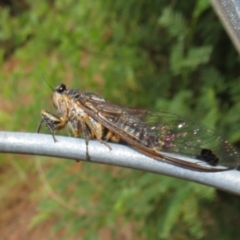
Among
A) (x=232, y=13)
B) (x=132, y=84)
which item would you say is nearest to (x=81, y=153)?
(x=232, y=13)

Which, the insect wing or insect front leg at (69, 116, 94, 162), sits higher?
the insect wing

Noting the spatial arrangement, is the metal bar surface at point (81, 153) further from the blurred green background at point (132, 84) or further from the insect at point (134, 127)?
the blurred green background at point (132, 84)

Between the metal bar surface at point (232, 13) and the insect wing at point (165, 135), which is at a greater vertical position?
the metal bar surface at point (232, 13)

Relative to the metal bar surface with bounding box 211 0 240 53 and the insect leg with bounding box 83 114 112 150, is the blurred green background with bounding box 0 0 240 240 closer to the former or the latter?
the insect leg with bounding box 83 114 112 150

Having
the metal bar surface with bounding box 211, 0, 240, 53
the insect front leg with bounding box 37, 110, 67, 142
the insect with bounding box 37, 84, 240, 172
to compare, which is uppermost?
the metal bar surface with bounding box 211, 0, 240, 53

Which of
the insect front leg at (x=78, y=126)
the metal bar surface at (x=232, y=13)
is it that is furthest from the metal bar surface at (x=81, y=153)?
the insect front leg at (x=78, y=126)

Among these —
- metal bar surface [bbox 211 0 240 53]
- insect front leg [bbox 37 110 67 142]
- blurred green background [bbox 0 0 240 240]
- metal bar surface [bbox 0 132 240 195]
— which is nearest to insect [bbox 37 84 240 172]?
insect front leg [bbox 37 110 67 142]

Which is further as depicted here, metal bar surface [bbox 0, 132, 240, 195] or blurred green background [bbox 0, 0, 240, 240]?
blurred green background [bbox 0, 0, 240, 240]
